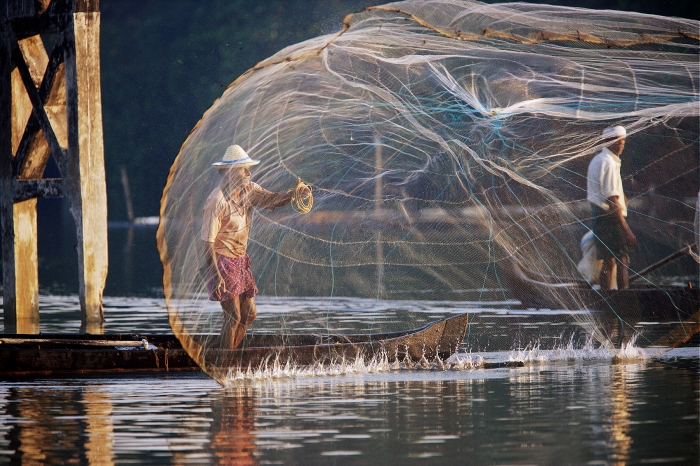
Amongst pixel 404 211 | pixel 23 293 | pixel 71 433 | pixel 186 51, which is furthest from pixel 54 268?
pixel 186 51

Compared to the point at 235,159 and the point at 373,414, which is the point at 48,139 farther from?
the point at 373,414

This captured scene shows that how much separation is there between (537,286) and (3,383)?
4864 mm

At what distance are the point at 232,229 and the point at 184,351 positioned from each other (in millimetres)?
1465

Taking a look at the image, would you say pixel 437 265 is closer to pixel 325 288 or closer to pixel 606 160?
pixel 325 288

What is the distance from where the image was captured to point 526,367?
9945mm

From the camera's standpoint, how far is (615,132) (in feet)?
33.2

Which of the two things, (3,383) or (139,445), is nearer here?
(139,445)

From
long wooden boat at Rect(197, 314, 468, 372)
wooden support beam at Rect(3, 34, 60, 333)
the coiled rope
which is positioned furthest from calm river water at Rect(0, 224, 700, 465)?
wooden support beam at Rect(3, 34, 60, 333)

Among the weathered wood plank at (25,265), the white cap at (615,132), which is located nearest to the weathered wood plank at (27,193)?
the weathered wood plank at (25,265)

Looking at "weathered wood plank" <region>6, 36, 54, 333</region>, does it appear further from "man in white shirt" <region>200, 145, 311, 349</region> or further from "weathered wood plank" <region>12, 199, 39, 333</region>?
"man in white shirt" <region>200, 145, 311, 349</region>

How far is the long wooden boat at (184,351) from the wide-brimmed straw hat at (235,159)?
155cm

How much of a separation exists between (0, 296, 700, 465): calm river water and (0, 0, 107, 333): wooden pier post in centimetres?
401

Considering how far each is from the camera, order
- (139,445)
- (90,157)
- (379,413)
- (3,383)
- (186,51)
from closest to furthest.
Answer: (139,445) → (379,413) → (3,383) → (90,157) → (186,51)

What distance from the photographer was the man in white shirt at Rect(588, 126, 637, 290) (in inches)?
412
